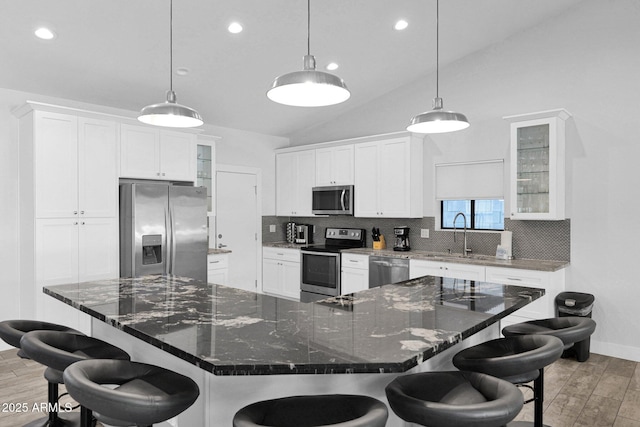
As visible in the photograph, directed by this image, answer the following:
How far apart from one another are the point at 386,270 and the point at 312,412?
12.9ft

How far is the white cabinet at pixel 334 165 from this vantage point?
6012 millimetres

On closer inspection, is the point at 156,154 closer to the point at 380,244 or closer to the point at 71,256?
the point at 71,256

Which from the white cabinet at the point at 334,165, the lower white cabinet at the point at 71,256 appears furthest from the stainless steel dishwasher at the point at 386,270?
the lower white cabinet at the point at 71,256

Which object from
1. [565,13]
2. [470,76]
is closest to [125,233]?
[470,76]

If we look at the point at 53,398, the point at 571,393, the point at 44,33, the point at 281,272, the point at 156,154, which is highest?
the point at 44,33

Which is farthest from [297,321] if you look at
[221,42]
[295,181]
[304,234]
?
[304,234]

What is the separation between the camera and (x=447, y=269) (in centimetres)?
478

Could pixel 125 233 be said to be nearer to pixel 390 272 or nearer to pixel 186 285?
pixel 186 285

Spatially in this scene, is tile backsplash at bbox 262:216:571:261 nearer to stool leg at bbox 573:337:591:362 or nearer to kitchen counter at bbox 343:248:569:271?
kitchen counter at bbox 343:248:569:271

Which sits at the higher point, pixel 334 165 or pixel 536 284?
pixel 334 165

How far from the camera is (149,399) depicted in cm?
142

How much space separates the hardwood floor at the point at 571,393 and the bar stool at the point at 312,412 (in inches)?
80.5

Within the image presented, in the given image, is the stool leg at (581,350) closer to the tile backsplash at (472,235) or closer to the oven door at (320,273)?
the tile backsplash at (472,235)

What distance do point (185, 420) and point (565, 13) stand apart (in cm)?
516
